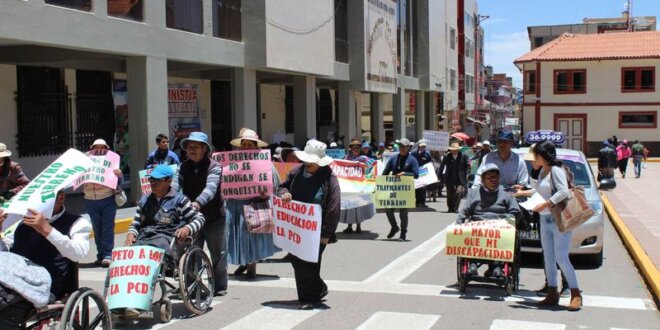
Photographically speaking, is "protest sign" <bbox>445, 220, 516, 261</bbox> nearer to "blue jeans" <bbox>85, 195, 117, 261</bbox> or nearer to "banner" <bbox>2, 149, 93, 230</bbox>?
"banner" <bbox>2, 149, 93, 230</bbox>

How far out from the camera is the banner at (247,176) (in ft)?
31.9

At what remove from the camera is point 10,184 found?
9586 millimetres

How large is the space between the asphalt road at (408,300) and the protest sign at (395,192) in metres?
1.61

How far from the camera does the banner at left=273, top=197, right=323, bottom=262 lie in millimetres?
7984

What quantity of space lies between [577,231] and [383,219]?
24.1ft

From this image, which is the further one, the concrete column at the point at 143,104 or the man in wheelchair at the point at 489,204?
the concrete column at the point at 143,104

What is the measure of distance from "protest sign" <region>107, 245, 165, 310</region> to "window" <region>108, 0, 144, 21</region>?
37.3 ft

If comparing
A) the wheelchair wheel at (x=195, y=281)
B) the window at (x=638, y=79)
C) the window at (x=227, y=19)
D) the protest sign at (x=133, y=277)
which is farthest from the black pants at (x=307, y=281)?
the window at (x=638, y=79)

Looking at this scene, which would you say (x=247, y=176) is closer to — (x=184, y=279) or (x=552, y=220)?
(x=184, y=279)

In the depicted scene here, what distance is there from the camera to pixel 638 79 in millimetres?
58719

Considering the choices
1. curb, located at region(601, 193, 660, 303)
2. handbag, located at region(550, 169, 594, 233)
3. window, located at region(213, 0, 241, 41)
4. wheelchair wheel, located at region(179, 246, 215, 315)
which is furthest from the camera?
window, located at region(213, 0, 241, 41)

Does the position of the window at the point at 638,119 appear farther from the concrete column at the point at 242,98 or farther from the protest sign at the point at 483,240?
the protest sign at the point at 483,240

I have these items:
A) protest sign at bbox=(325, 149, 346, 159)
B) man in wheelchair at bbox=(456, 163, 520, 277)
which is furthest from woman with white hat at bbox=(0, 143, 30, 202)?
protest sign at bbox=(325, 149, 346, 159)

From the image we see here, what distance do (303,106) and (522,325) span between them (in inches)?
863
